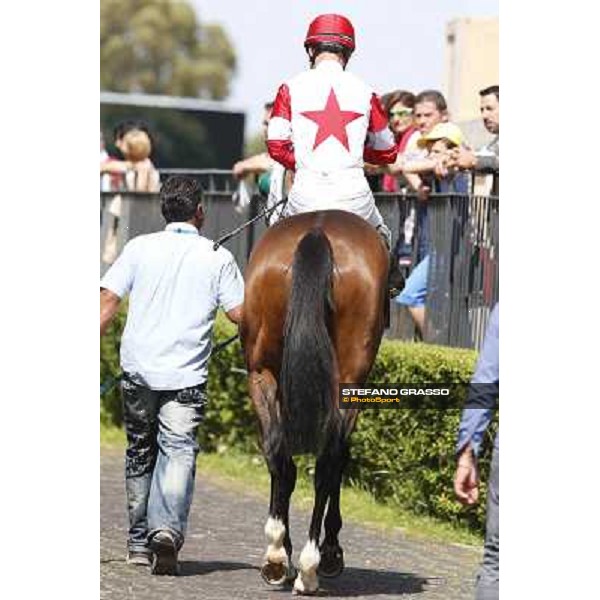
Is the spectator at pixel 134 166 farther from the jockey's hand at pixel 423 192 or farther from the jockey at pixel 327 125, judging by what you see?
the jockey at pixel 327 125

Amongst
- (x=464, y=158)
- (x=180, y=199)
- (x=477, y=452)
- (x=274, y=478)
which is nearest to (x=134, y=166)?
(x=464, y=158)

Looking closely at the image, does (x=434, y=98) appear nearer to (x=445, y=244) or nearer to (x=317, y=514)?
(x=445, y=244)

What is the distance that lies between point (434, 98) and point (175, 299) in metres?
1.77

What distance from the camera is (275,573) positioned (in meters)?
8.87

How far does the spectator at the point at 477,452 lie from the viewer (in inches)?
287

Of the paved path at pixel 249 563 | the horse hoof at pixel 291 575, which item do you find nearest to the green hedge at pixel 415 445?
the paved path at pixel 249 563

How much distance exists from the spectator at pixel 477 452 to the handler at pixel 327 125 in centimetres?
187

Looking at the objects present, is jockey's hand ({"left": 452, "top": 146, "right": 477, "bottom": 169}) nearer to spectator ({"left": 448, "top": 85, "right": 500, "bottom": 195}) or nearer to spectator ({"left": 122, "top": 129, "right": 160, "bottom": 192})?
spectator ({"left": 448, "top": 85, "right": 500, "bottom": 195})

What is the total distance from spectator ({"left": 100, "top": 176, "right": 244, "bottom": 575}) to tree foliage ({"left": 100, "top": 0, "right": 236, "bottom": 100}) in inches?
1746

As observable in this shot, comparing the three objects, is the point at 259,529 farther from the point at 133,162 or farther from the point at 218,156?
the point at 218,156

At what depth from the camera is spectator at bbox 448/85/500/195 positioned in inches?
391
